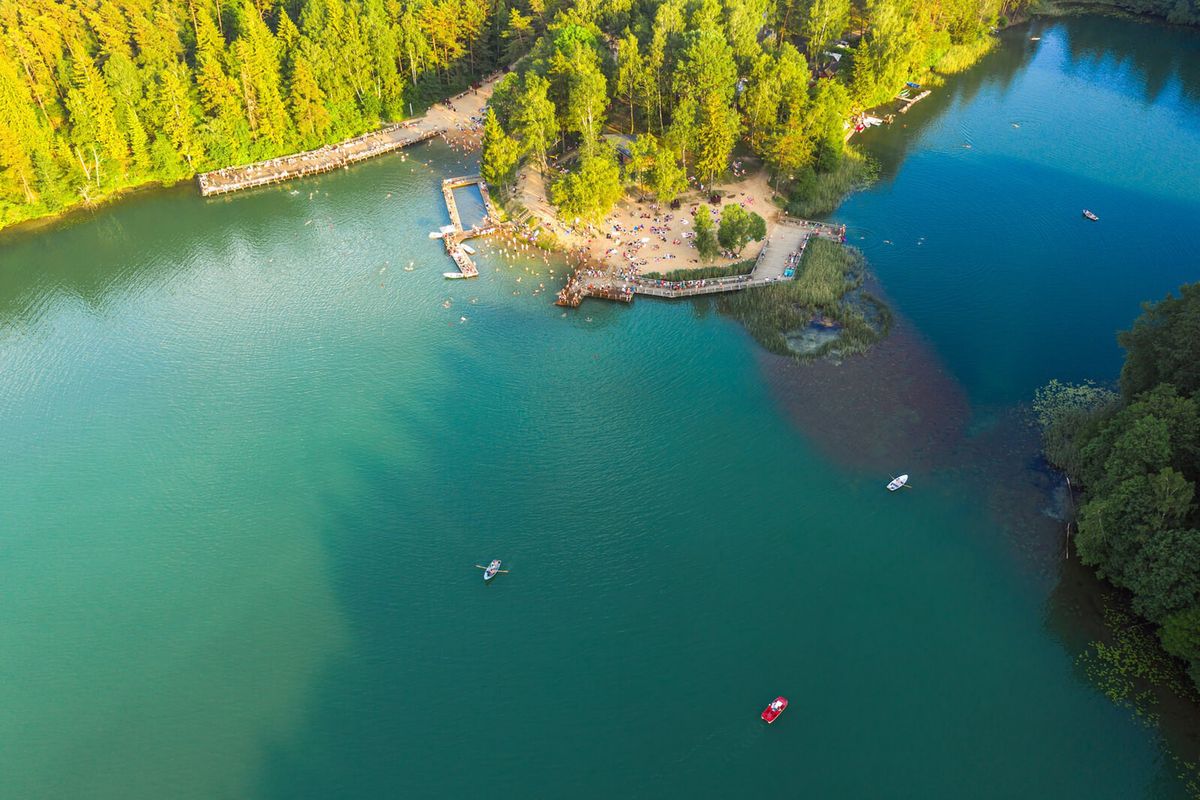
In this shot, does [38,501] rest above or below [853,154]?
below

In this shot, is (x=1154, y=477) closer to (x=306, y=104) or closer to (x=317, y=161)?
(x=317, y=161)

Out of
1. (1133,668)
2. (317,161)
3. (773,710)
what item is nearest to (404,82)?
(317,161)

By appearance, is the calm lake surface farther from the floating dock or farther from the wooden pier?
the wooden pier

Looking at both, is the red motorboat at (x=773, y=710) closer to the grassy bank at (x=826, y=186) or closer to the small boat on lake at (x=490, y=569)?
the small boat on lake at (x=490, y=569)

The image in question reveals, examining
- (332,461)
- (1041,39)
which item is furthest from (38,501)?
(1041,39)

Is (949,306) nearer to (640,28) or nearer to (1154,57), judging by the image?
(640,28)

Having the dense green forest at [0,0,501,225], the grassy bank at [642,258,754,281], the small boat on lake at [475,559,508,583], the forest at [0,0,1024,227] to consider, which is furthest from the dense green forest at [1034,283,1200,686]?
the dense green forest at [0,0,501,225]

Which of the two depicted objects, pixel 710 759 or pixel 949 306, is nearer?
pixel 710 759
